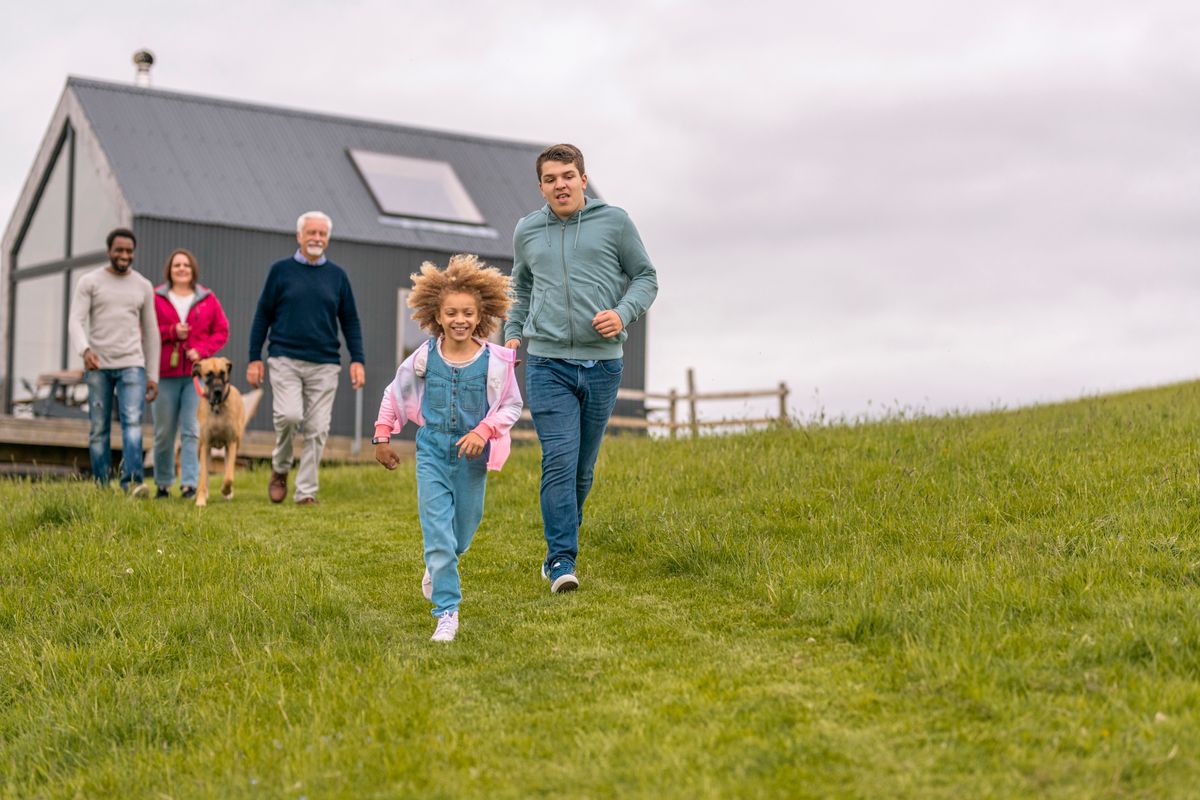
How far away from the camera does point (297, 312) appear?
431 inches

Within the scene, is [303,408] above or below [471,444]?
above

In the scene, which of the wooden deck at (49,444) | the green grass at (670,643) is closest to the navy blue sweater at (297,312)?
the green grass at (670,643)

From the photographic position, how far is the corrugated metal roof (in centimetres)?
2161

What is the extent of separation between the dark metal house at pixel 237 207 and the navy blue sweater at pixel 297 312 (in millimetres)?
10788

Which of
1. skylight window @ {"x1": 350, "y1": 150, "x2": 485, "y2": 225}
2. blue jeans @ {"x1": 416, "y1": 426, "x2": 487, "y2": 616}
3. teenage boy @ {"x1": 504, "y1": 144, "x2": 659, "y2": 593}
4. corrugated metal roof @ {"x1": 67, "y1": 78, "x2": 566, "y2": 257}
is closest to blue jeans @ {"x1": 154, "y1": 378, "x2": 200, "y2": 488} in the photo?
teenage boy @ {"x1": 504, "y1": 144, "x2": 659, "y2": 593}

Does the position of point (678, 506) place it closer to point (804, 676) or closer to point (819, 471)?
point (819, 471)

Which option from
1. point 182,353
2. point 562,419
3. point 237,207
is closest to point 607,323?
point 562,419

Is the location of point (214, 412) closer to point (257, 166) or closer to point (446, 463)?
point (446, 463)

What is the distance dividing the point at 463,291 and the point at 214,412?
569 centimetres

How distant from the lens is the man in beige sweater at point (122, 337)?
11.3 metres

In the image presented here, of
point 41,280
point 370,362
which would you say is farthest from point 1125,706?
point 41,280

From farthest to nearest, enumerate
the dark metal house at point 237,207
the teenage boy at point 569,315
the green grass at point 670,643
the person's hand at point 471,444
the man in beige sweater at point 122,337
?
the dark metal house at point 237,207 → the man in beige sweater at point 122,337 → the teenage boy at point 569,315 → the person's hand at point 471,444 → the green grass at point 670,643

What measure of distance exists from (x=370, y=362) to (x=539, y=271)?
636 inches

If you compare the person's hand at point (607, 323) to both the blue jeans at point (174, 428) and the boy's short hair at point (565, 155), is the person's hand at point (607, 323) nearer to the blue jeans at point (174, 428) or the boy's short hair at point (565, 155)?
the boy's short hair at point (565, 155)
